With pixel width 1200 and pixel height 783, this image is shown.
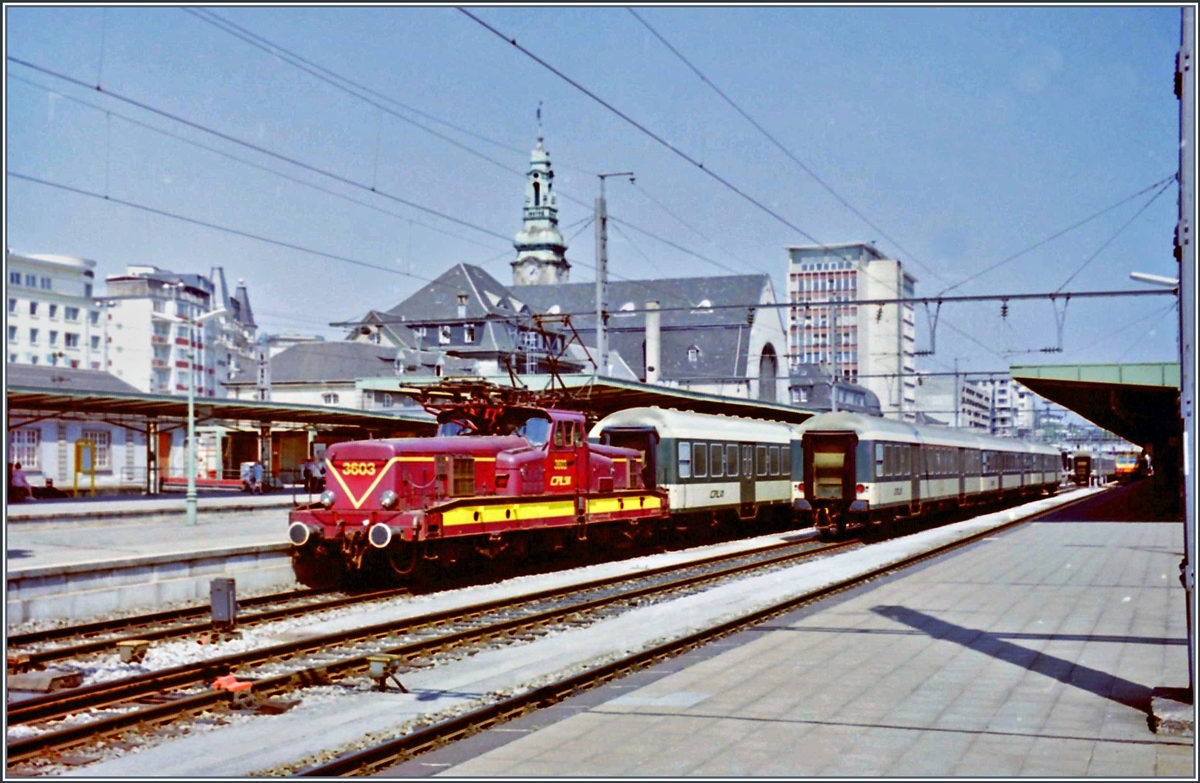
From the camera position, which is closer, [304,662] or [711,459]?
[304,662]

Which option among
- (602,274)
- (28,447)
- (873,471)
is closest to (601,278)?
(602,274)

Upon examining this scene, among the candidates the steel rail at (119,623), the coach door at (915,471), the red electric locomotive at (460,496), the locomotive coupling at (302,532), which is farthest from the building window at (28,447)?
the steel rail at (119,623)

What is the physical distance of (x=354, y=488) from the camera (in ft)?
69.3

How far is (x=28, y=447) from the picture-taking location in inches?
2386

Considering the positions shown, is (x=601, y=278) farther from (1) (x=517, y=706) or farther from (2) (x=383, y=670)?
(1) (x=517, y=706)

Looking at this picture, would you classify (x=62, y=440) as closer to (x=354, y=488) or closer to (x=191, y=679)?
(x=354, y=488)

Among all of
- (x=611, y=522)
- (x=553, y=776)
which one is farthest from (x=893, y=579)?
(x=553, y=776)

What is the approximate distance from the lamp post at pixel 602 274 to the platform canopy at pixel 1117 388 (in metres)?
11.6

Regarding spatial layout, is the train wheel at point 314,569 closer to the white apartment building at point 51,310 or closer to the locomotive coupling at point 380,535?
the locomotive coupling at point 380,535

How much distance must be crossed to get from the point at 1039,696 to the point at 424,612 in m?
9.75

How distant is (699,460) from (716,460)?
1.08 meters

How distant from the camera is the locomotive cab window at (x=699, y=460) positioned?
2950 cm

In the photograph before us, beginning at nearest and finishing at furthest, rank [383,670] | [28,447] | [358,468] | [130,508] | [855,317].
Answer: [383,670], [358,468], [130,508], [28,447], [855,317]

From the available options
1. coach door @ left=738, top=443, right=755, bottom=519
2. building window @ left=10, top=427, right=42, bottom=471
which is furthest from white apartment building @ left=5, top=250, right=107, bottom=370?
coach door @ left=738, top=443, right=755, bottom=519
